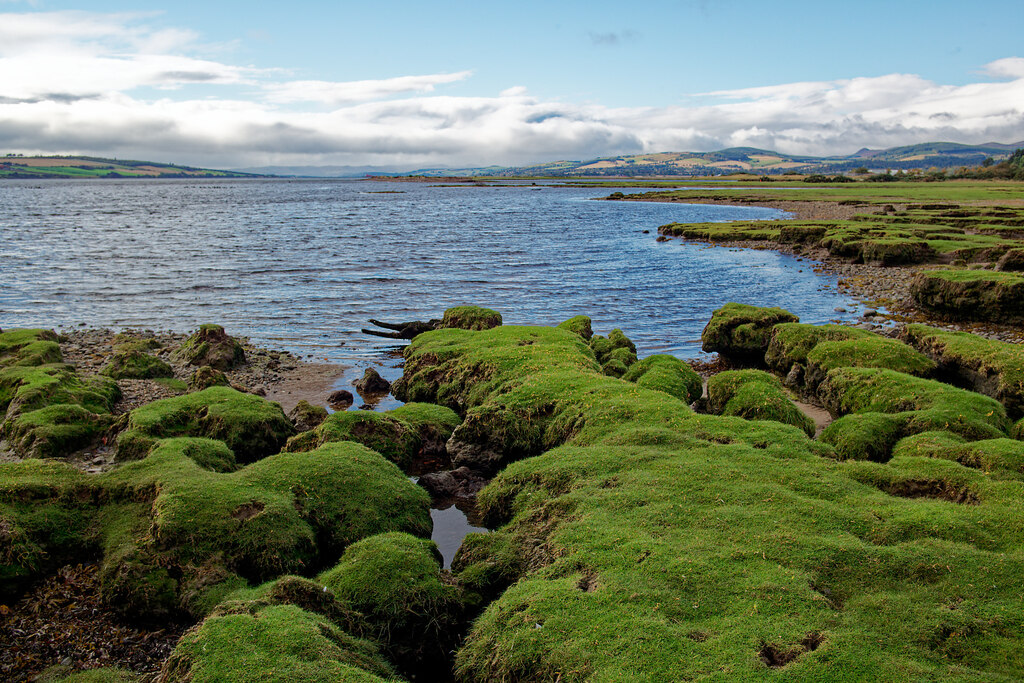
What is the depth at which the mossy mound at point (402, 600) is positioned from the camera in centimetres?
1054

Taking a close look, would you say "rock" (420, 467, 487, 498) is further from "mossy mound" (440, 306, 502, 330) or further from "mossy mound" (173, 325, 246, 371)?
"mossy mound" (173, 325, 246, 371)

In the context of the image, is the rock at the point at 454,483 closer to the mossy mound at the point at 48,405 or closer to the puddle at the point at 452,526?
the puddle at the point at 452,526

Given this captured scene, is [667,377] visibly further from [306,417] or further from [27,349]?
[27,349]

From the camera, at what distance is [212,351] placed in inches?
1176

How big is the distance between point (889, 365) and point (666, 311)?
22.0 meters

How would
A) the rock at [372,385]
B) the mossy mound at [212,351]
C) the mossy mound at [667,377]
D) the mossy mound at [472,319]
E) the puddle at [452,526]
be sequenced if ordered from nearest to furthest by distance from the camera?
the puddle at [452,526] → the mossy mound at [667,377] → the rock at [372,385] → the mossy mound at [212,351] → the mossy mound at [472,319]

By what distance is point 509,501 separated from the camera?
1466 centimetres

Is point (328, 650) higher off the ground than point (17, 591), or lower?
higher

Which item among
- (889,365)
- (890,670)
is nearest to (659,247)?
(889,365)

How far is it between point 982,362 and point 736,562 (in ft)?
60.5

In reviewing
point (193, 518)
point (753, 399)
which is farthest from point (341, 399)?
point (753, 399)

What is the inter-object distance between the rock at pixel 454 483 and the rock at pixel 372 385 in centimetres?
982

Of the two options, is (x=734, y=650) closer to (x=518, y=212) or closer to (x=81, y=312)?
→ (x=81, y=312)

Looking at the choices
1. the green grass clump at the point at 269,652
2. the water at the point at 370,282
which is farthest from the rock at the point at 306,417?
the green grass clump at the point at 269,652
